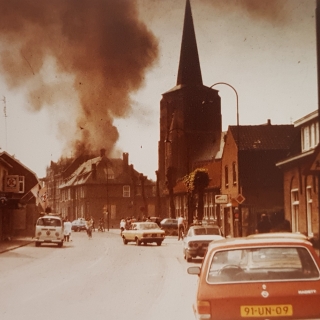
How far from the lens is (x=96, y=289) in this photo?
14.8 metres

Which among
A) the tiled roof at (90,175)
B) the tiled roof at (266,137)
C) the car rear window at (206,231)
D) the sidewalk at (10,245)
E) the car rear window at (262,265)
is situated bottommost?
the sidewalk at (10,245)

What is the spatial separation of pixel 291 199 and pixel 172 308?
1811cm

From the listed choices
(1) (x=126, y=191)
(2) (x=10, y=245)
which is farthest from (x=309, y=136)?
(1) (x=126, y=191)

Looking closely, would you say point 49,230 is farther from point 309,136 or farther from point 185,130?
point 185,130

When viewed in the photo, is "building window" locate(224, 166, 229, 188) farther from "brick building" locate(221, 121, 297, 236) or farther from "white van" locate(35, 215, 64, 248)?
"white van" locate(35, 215, 64, 248)

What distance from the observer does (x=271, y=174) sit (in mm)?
32812

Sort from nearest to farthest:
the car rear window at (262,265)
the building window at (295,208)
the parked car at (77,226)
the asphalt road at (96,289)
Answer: the car rear window at (262,265)
the asphalt road at (96,289)
the building window at (295,208)
the parked car at (77,226)

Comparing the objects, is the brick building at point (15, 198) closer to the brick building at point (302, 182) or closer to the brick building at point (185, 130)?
the brick building at point (302, 182)

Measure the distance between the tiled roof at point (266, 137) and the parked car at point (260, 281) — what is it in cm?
2375

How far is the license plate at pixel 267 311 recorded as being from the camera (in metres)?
7.11

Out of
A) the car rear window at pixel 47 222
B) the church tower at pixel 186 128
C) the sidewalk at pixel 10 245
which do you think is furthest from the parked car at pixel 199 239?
the church tower at pixel 186 128

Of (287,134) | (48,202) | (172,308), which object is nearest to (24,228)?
(48,202)

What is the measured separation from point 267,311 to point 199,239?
16337 mm

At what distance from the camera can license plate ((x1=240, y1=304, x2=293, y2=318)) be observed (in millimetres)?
7105
